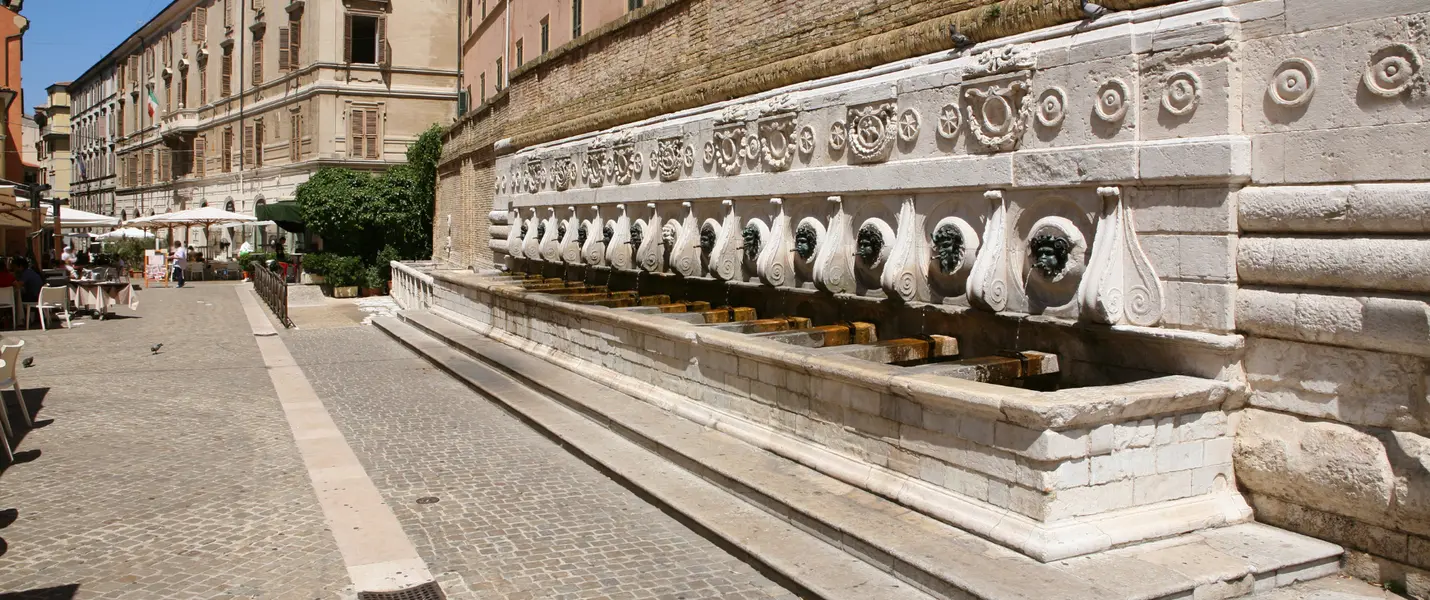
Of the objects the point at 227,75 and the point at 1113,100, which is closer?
the point at 1113,100

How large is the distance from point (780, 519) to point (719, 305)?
5.26 meters

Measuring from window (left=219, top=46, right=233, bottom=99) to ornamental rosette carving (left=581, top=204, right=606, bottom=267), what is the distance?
110 ft

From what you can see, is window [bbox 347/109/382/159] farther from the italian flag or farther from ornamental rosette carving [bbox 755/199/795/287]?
ornamental rosette carving [bbox 755/199/795/287]

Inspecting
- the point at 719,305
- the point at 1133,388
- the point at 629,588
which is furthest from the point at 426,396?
the point at 1133,388

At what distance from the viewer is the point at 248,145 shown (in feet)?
128

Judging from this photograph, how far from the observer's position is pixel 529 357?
1177 centimetres

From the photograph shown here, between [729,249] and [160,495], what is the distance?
5.38 metres

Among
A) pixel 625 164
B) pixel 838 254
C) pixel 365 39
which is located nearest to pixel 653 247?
pixel 625 164

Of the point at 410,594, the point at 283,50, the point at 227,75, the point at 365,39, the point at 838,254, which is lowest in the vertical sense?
the point at 410,594

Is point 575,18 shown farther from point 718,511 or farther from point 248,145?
point 248,145

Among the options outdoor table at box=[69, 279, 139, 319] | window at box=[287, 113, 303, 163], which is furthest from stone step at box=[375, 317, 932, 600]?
window at box=[287, 113, 303, 163]

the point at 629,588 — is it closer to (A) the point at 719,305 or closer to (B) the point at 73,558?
(B) the point at 73,558

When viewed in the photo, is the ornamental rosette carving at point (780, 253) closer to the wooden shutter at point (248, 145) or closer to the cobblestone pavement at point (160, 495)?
the cobblestone pavement at point (160, 495)

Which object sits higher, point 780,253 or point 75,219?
point 75,219
